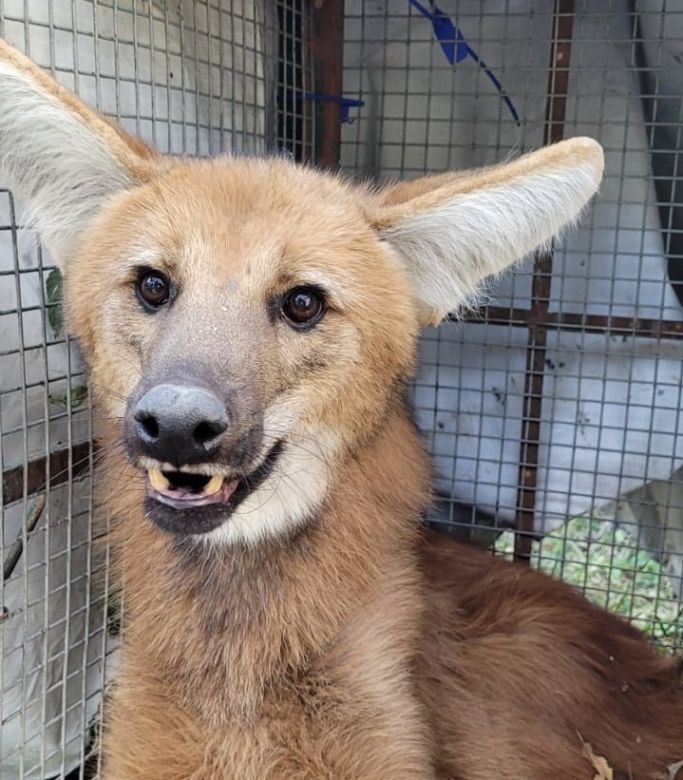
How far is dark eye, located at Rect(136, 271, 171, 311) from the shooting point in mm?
1617

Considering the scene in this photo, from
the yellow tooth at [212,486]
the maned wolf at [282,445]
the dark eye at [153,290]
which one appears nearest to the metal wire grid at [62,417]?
the maned wolf at [282,445]

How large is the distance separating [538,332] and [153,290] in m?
1.80

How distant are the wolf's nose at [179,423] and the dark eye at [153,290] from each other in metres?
0.34

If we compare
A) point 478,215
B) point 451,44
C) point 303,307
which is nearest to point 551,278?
point 451,44

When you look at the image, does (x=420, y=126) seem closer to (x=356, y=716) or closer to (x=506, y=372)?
(x=506, y=372)

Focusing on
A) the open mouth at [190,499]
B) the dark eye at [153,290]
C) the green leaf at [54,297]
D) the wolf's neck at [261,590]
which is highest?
the dark eye at [153,290]

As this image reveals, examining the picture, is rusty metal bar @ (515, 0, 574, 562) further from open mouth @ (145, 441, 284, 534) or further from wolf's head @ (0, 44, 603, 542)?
open mouth @ (145, 441, 284, 534)

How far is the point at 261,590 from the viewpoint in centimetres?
174

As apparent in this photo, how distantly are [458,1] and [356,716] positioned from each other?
249cm

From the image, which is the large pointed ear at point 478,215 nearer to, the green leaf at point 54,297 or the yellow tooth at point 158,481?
the yellow tooth at point 158,481

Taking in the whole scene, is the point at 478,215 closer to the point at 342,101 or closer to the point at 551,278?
the point at 551,278

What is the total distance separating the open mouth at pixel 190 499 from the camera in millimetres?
1489

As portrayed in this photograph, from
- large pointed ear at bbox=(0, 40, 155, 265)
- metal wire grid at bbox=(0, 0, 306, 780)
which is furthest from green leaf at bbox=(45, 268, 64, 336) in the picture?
large pointed ear at bbox=(0, 40, 155, 265)

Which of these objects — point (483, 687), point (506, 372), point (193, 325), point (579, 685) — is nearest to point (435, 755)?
point (483, 687)
